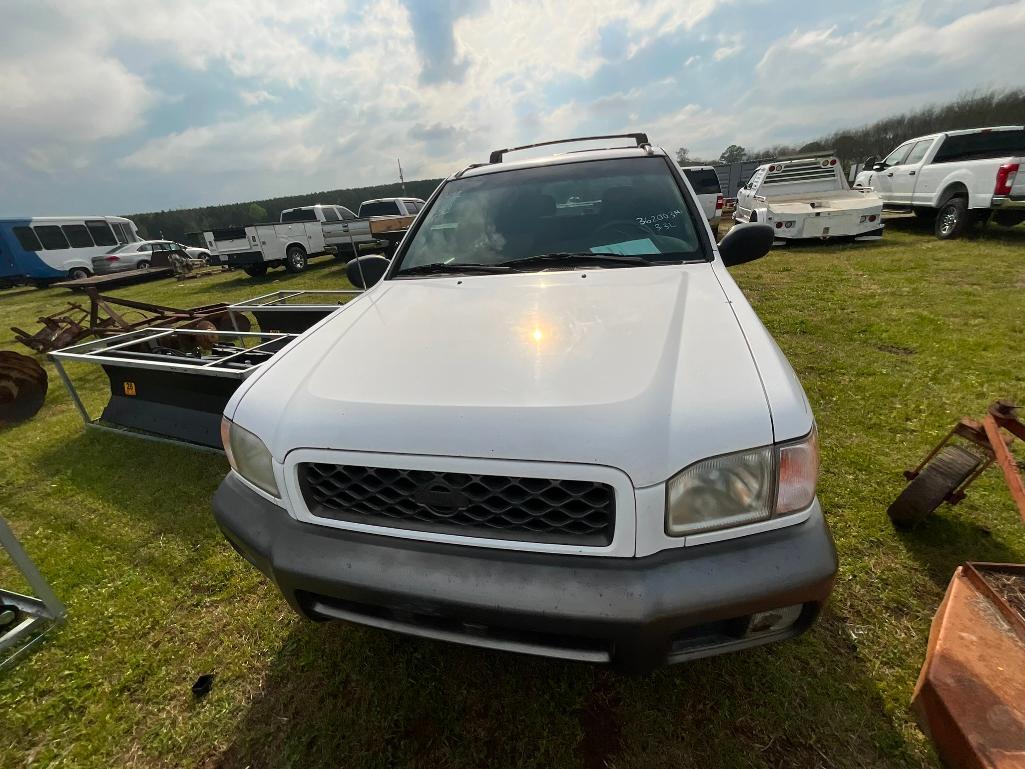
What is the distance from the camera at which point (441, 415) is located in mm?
1297

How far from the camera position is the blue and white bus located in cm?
1761

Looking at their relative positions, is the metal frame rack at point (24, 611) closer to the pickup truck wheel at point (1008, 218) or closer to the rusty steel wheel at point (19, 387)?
the rusty steel wheel at point (19, 387)

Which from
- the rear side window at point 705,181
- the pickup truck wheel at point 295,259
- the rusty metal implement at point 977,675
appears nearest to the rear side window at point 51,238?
the pickup truck wheel at point 295,259

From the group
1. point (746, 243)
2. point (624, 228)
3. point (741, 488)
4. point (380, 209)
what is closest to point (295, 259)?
point (380, 209)

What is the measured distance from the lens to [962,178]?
881 centimetres

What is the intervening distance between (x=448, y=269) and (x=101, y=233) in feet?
83.5

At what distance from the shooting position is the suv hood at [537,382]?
120 cm

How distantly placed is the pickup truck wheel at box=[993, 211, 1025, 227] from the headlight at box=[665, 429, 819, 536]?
13.4 metres

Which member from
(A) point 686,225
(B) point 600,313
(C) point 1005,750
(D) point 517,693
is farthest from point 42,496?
(C) point 1005,750

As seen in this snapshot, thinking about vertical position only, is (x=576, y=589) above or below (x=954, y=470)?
above

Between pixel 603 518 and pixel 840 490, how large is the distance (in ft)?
6.97

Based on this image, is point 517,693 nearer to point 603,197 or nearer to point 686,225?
point 686,225

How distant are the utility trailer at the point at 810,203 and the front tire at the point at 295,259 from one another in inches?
479

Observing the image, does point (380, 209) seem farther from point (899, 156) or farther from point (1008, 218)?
point (1008, 218)
